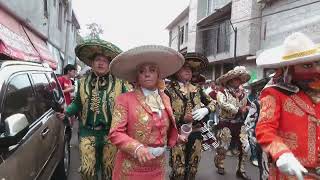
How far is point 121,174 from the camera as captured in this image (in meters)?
3.43

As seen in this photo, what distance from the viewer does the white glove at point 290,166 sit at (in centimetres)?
257

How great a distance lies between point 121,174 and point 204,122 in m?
2.66

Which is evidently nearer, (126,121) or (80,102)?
(126,121)

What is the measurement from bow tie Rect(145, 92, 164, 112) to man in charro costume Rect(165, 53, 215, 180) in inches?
67.7

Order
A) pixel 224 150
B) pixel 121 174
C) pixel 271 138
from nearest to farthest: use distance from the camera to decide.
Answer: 1. pixel 271 138
2. pixel 121 174
3. pixel 224 150

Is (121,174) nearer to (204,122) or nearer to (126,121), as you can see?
(126,121)

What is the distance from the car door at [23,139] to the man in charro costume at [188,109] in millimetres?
1693

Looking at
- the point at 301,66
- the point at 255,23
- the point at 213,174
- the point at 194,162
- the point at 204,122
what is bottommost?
the point at 213,174

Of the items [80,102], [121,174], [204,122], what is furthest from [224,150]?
[121,174]

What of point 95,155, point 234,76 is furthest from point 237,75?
point 95,155

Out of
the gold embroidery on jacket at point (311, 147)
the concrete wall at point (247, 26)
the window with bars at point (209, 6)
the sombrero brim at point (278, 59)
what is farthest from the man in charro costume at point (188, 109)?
the window with bars at point (209, 6)

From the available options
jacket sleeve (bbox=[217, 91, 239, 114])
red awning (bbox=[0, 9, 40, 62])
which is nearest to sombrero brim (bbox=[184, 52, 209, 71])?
jacket sleeve (bbox=[217, 91, 239, 114])

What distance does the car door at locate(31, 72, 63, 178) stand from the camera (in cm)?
456

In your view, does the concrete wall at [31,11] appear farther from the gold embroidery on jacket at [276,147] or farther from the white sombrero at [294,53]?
the gold embroidery on jacket at [276,147]
